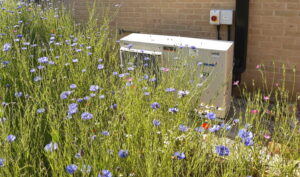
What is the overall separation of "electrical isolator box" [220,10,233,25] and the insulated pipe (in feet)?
0.28

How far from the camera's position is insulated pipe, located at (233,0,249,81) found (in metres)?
3.66

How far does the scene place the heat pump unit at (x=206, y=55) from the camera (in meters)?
3.31

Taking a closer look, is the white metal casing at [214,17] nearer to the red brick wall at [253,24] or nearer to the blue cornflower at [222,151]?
the red brick wall at [253,24]

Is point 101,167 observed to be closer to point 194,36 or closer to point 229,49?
point 229,49

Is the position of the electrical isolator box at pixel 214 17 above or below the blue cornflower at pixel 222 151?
above

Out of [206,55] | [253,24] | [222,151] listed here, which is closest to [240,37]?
[253,24]

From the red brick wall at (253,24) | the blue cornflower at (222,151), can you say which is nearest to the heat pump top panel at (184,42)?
the red brick wall at (253,24)

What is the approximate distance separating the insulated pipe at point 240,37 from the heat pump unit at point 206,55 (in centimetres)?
30

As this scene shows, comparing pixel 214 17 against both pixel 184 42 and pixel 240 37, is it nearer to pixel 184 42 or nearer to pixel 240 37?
pixel 240 37

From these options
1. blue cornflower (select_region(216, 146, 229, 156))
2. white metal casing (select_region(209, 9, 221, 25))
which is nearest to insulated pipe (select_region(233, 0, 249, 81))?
white metal casing (select_region(209, 9, 221, 25))

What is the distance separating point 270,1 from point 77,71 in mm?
2373

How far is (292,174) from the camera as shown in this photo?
Answer: 1.83 meters

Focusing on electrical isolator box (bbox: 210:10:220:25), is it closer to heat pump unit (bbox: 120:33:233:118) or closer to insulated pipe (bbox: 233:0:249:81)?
insulated pipe (bbox: 233:0:249:81)

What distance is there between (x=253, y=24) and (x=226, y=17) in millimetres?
342
